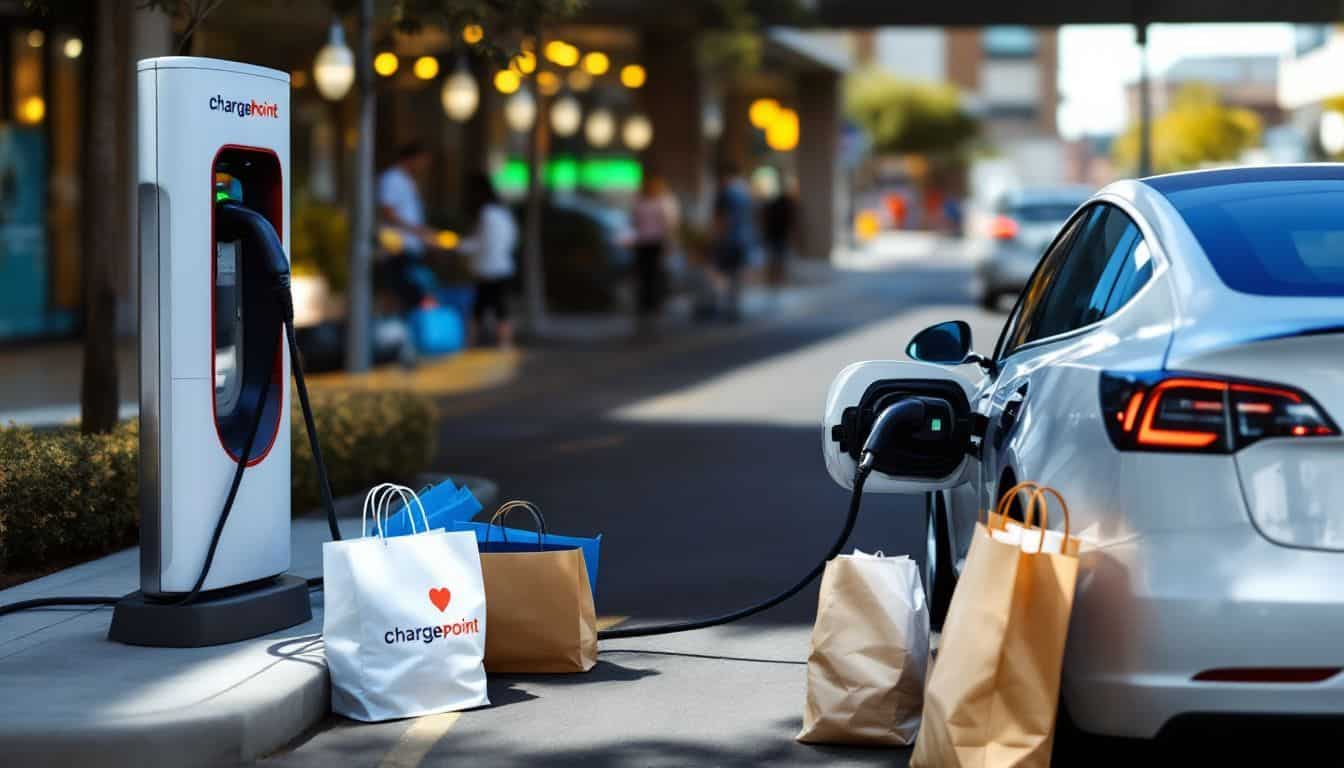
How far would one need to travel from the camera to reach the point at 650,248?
933 inches

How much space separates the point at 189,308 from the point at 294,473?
3.25 m

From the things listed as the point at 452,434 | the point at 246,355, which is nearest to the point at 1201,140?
the point at 452,434

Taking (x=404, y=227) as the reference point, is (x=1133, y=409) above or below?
below

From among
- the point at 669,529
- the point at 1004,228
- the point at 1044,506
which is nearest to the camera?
the point at 1044,506

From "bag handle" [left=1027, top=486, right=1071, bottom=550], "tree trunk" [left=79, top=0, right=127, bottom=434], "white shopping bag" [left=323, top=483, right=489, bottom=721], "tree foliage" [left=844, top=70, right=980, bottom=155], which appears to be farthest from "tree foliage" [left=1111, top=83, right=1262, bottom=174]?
"bag handle" [left=1027, top=486, right=1071, bottom=550]

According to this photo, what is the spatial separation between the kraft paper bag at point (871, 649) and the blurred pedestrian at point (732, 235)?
830 inches

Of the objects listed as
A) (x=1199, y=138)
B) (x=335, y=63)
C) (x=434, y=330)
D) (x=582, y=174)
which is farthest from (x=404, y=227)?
(x=1199, y=138)

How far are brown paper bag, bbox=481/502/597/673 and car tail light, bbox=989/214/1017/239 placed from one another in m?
22.0

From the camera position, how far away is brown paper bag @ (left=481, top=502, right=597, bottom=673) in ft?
21.2

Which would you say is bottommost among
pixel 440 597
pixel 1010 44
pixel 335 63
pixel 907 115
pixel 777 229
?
pixel 440 597

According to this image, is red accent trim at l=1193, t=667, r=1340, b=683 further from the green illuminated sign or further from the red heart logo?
the green illuminated sign

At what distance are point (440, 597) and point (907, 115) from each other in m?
85.3

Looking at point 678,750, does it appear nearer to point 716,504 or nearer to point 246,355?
point 246,355

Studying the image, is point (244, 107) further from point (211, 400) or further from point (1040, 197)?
point (1040, 197)
